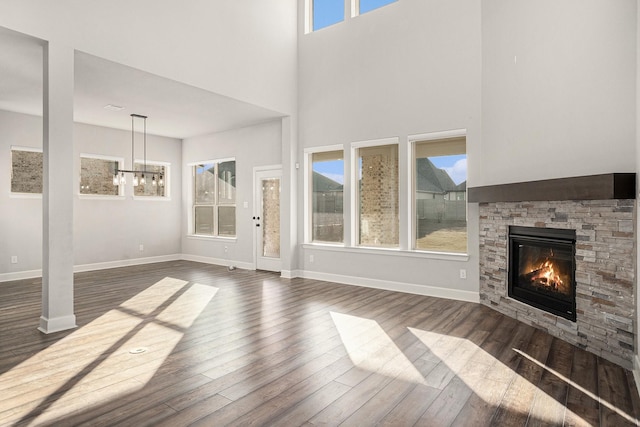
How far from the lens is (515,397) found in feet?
8.52

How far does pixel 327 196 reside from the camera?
22.8 ft

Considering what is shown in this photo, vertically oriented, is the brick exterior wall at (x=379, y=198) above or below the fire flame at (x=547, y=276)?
above

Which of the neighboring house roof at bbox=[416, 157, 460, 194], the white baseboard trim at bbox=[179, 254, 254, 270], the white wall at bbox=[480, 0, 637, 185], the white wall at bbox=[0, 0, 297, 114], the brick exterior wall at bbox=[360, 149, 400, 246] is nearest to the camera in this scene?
the white wall at bbox=[480, 0, 637, 185]

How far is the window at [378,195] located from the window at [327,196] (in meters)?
0.37

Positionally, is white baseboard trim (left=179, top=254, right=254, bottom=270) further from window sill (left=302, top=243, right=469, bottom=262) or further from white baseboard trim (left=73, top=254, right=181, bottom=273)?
window sill (left=302, top=243, right=469, bottom=262)

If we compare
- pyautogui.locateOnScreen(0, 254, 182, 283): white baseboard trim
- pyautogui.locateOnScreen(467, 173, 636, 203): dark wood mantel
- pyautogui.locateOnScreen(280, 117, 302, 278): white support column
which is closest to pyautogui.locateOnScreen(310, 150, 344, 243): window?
pyautogui.locateOnScreen(280, 117, 302, 278): white support column

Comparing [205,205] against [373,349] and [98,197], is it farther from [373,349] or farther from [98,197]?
[373,349]

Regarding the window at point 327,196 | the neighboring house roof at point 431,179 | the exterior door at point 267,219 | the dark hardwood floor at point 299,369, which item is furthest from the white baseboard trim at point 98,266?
the neighboring house roof at point 431,179

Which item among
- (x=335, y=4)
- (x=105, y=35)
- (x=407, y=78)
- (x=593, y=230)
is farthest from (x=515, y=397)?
(x=335, y=4)

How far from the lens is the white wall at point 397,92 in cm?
528

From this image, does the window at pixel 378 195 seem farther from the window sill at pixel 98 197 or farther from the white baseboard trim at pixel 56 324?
the window sill at pixel 98 197

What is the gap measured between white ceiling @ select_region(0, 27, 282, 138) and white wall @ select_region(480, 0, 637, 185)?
368 centimetres

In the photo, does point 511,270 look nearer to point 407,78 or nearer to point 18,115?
point 407,78

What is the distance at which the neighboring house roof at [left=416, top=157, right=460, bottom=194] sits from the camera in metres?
5.60
